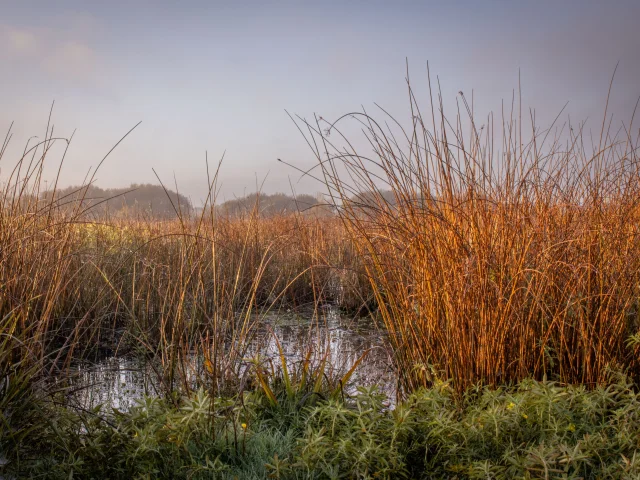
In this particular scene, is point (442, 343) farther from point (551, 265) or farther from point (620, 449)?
point (620, 449)

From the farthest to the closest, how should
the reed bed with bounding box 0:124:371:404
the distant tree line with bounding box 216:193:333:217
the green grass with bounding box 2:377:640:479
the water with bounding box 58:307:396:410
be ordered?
the distant tree line with bounding box 216:193:333:217, the water with bounding box 58:307:396:410, the reed bed with bounding box 0:124:371:404, the green grass with bounding box 2:377:640:479

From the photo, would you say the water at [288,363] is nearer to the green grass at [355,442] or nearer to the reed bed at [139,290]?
the reed bed at [139,290]

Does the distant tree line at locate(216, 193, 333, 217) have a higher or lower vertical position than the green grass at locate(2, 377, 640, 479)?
higher

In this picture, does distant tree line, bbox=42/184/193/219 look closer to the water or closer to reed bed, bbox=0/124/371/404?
reed bed, bbox=0/124/371/404

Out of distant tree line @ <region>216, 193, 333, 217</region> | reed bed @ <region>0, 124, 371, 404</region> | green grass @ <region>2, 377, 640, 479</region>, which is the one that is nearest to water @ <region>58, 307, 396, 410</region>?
reed bed @ <region>0, 124, 371, 404</region>

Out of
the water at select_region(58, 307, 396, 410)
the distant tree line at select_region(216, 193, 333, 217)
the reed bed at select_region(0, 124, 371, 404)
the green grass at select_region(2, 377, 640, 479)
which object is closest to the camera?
the green grass at select_region(2, 377, 640, 479)

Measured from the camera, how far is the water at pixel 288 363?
8.46 ft

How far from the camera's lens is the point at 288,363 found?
10.4 ft

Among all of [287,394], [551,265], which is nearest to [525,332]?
[551,265]

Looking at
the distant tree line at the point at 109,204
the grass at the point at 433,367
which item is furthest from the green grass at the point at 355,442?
the distant tree line at the point at 109,204

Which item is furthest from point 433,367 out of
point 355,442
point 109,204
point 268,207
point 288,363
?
point 109,204

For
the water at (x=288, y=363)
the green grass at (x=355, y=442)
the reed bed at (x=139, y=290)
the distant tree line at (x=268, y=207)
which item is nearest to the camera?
the green grass at (x=355, y=442)

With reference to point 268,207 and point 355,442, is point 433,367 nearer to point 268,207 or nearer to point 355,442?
point 355,442

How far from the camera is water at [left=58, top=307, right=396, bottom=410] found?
2578mm
